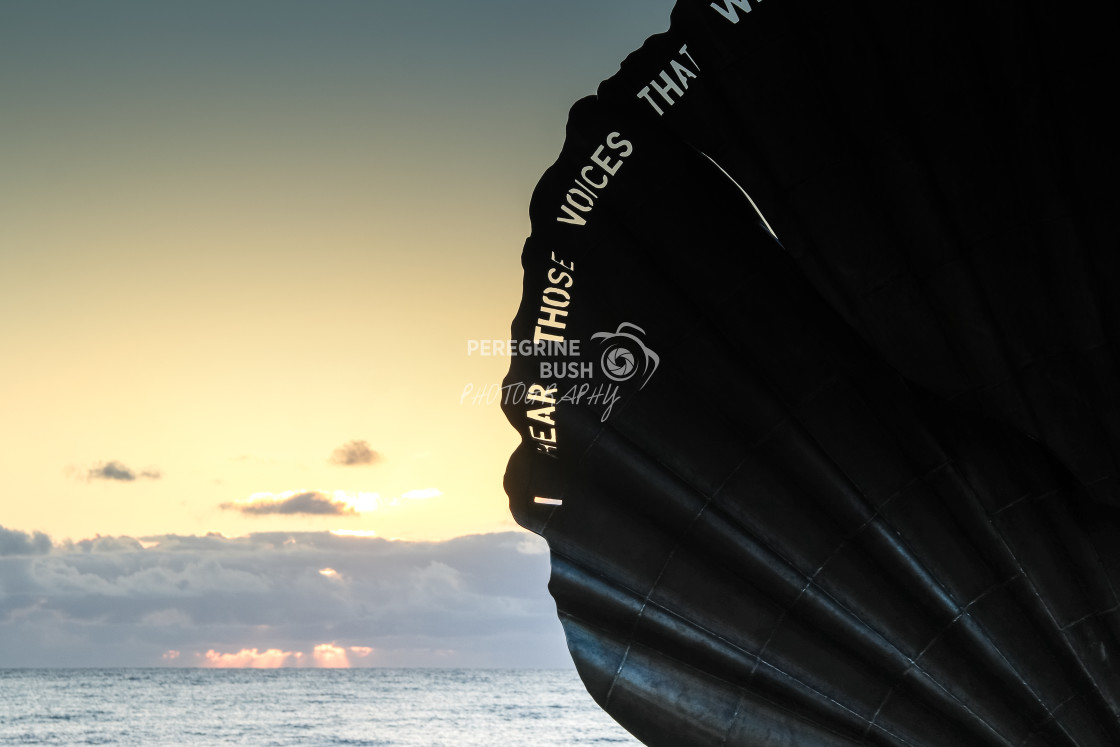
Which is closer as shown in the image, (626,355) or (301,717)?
(626,355)

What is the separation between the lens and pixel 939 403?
373cm

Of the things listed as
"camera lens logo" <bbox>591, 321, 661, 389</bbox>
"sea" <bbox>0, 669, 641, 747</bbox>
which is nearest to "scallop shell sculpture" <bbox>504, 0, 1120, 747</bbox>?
"camera lens logo" <bbox>591, 321, 661, 389</bbox>

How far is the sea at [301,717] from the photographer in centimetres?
2959

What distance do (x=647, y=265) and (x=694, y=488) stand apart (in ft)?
→ 2.70

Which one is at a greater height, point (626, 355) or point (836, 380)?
point (626, 355)

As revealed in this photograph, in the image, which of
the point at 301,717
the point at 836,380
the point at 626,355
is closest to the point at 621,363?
the point at 626,355

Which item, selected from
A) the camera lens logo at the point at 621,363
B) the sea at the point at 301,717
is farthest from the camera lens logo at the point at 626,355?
the sea at the point at 301,717

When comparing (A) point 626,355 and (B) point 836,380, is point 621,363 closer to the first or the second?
(A) point 626,355

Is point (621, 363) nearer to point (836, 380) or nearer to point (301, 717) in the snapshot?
point (836, 380)

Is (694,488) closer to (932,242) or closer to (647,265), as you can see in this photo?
(647,265)

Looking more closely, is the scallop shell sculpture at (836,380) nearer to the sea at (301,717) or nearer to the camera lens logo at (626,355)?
the camera lens logo at (626,355)

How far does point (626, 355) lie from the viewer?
3873 millimetres

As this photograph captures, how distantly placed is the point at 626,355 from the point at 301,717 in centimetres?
3582

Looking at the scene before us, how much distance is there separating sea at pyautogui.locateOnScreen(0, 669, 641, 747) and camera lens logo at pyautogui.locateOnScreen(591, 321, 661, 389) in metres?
26.4
